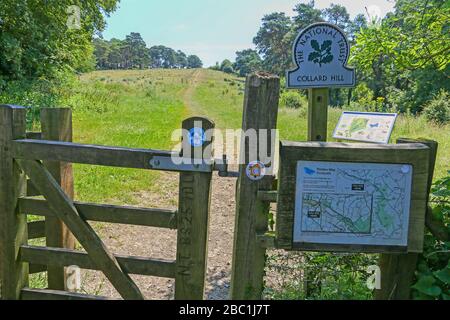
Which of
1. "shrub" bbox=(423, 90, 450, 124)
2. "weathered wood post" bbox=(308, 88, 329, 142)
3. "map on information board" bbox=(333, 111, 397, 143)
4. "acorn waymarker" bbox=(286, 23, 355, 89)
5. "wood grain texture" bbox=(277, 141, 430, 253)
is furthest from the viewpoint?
"shrub" bbox=(423, 90, 450, 124)

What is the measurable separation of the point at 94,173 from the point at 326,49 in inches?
245

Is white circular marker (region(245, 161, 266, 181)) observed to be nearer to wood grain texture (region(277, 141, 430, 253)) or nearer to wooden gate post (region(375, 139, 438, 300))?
wood grain texture (region(277, 141, 430, 253))

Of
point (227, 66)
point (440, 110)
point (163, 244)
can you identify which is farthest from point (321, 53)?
point (227, 66)

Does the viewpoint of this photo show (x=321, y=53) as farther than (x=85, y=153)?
Yes

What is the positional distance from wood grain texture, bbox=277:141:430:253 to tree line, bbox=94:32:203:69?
330 feet

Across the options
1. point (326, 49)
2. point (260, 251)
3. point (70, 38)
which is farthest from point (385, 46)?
point (70, 38)

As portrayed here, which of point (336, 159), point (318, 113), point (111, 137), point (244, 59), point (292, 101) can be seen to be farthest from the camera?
point (244, 59)

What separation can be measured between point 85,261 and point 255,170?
4.50ft

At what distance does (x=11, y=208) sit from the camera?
2.87 meters

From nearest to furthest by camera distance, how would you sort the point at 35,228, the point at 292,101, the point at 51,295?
the point at 51,295 → the point at 35,228 → the point at 292,101

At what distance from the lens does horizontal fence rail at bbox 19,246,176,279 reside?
272cm

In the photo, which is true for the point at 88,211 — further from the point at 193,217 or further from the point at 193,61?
the point at 193,61

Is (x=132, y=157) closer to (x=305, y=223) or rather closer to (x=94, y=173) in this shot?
(x=305, y=223)

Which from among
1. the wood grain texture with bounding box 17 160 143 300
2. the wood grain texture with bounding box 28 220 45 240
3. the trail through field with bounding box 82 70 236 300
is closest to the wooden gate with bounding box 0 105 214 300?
the wood grain texture with bounding box 17 160 143 300
